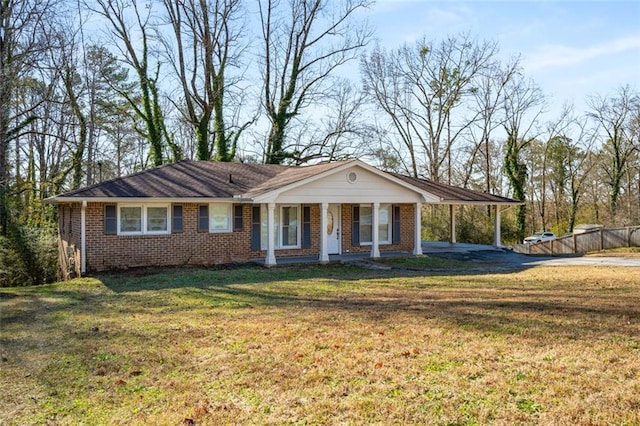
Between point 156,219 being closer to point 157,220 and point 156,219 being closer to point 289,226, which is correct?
point 157,220

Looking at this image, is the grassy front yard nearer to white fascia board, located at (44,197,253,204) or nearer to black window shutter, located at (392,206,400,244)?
white fascia board, located at (44,197,253,204)

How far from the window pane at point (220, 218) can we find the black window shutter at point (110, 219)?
3.02m

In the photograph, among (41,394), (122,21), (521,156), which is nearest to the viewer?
(41,394)

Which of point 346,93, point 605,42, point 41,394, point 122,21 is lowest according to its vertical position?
point 41,394

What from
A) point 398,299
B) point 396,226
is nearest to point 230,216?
point 396,226

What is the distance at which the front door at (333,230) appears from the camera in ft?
61.7

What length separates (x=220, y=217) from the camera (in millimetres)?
16844

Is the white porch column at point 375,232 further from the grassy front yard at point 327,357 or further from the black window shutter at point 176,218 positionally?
the grassy front yard at point 327,357

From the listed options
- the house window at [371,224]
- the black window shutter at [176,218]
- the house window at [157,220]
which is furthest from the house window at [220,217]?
the house window at [371,224]

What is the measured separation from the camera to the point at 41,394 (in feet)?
16.0

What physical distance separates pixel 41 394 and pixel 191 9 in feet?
88.4

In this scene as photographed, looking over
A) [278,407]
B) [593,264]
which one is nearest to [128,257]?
[278,407]

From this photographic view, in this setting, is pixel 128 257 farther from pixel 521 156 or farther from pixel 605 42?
pixel 521 156

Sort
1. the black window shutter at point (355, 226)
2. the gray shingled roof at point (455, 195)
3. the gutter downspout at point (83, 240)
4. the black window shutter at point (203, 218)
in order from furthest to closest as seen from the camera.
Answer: the gray shingled roof at point (455, 195) → the black window shutter at point (355, 226) → the black window shutter at point (203, 218) → the gutter downspout at point (83, 240)
